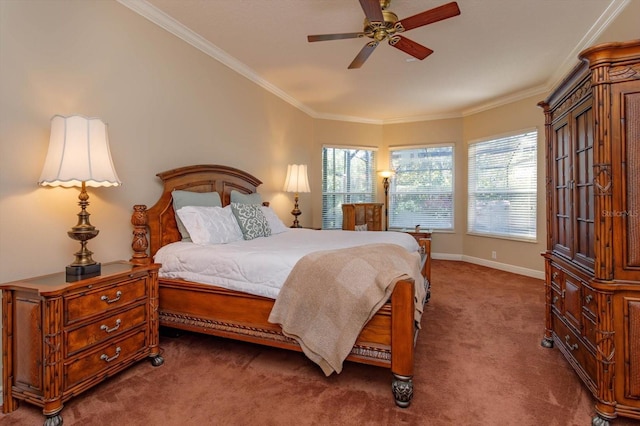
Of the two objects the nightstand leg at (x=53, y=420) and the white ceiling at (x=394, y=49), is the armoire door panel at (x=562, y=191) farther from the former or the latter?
the nightstand leg at (x=53, y=420)

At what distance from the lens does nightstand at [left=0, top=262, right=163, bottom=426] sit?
1.61 meters

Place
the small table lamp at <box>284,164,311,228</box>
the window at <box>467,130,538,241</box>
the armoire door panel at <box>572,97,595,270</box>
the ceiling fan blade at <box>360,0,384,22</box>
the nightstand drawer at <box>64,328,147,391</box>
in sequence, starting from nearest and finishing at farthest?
→ the nightstand drawer at <box>64,328,147,391</box> → the armoire door panel at <box>572,97,595,270</box> → the ceiling fan blade at <box>360,0,384,22</box> → the small table lamp at <box>284,164,311,228</box> → the window at <box>467,130,538,241</box>

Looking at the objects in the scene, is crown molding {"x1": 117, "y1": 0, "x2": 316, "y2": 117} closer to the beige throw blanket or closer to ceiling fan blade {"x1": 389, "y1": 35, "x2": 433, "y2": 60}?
ceiling fan blade {"x1": 389, "y1": 35, "x2": 433, "y2": 60}

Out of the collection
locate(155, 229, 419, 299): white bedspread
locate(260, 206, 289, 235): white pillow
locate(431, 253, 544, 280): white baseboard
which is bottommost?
locate(431, 253, 544, 280): white baseboard

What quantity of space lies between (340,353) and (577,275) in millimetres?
1495

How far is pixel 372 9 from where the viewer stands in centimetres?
218

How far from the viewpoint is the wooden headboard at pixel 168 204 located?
8.11ft

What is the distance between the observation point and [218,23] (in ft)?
9.87

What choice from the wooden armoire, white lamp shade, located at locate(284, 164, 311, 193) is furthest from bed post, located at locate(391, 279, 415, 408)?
white lamp shade, located at locate(284, 164, 311, 193)

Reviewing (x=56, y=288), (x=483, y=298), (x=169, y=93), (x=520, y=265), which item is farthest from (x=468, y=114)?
(x=56, y=288)

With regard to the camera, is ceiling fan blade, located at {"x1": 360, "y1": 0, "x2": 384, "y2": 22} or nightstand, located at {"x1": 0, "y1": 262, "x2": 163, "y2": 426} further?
ceiling fan blade, located at {"x1": 360, "y1": 0, "x2": 384, "y2": 22}

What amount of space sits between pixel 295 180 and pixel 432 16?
2.84m

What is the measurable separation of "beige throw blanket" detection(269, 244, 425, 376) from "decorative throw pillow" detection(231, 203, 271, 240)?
1134 mm

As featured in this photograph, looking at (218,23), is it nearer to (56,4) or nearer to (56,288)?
(56,4)
